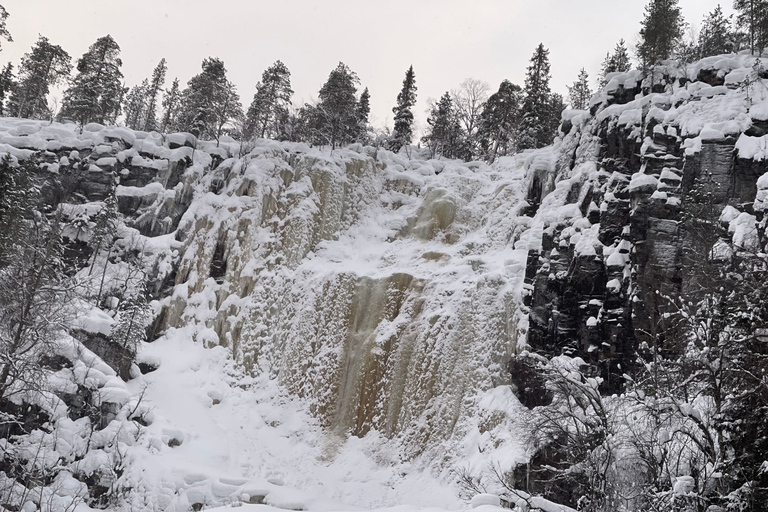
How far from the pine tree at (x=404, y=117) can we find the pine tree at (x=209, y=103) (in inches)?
563

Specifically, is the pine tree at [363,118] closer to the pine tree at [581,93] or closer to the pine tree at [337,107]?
the pine tree at [337,107]

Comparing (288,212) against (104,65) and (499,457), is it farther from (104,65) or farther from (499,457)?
(104,65)

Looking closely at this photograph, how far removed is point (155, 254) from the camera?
32.9 metres

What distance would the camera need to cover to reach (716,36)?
37500 millimetres

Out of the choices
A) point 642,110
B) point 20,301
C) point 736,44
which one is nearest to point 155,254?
point 20,301

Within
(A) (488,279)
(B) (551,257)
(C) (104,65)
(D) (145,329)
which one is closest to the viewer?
(B) (551,257)

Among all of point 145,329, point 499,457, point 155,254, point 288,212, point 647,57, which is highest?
point 647,57

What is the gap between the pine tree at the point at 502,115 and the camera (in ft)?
152

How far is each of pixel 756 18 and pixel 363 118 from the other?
3039 centimetres

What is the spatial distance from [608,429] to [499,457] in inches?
342

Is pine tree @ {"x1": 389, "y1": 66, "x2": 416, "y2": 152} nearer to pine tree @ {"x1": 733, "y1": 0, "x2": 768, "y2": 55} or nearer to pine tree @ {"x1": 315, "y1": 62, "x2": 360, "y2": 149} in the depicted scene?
pine tree @ {"x1": 315, "y1": 62, "x2": 360, "y2": 149}

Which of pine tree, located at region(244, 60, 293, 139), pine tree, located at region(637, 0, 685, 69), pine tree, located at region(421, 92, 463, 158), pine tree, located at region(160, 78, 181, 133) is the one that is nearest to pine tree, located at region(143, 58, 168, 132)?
pine tree, located at region(160, 78, 181, 133)

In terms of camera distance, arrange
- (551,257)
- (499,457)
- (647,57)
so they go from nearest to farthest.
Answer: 1. (499,457)
2. (551,257)
3. (647,57)

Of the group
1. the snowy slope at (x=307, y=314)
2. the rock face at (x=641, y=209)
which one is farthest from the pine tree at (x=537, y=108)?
the rock face at (x=641, y=209)
